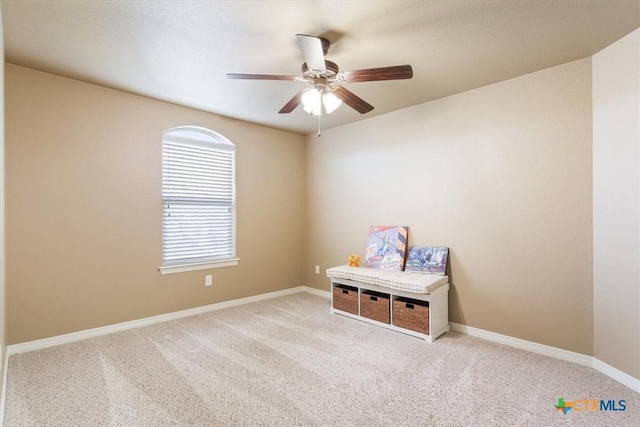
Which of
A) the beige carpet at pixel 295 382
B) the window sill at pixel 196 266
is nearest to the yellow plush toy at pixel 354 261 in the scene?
the beige carpet at pixel 295 382

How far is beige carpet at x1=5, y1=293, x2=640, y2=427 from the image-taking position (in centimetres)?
187

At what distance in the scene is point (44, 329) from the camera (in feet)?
9.19

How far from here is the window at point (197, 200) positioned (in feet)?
11.8

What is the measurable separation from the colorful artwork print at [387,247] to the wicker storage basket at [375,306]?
40cm

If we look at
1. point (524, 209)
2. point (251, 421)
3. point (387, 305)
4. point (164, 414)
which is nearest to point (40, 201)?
point (164, 414)

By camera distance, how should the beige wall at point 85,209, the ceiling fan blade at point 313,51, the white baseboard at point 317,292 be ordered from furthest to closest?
the white baseboard at point 317,292 → the beige wall at point 85,209 → the ceiling fan blade at point 313,51

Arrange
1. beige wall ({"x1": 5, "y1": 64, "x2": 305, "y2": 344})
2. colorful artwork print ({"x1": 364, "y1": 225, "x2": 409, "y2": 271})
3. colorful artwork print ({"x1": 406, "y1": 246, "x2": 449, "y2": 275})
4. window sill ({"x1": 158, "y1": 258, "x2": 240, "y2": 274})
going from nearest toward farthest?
1. beige wall ({"x1": 5, "y1": 64, "x2": 305, "y2": 344})
2. colorful artwork print ({"x1": 406, "y1": 246, "x2": 449, "y2": 275})
3. window sill ({"x1": 158, "y1": 258, "x2": 240, "y2": 274})
4. colorful artwork print ({"x1": 364, "y1": 225, "x2": 409, "y2": 271})

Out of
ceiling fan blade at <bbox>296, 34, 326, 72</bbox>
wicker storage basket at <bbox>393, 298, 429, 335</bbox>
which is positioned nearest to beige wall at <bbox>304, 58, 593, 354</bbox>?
wicker storage basket at <bbox>393, 298, 429, 335</bbox>

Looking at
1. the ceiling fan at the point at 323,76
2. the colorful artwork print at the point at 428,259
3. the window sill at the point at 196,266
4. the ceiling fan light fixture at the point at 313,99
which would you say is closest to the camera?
the ceiling fan at the point at 323,76

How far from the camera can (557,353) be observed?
2631mm

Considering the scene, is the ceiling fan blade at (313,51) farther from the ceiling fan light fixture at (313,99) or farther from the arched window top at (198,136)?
the arched window top at (198,136)

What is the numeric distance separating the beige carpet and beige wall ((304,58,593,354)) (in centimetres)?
41

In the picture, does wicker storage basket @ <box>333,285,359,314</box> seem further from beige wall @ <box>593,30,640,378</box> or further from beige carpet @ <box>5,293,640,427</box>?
beige wall @ <box>593,30,640,378</box>

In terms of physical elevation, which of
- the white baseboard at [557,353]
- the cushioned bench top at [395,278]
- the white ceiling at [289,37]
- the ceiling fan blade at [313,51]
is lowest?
the white baseboard at [557,353]
